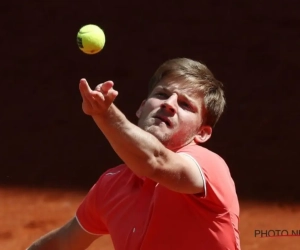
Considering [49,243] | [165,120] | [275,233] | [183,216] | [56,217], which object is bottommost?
[275,233]

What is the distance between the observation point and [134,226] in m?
3.27

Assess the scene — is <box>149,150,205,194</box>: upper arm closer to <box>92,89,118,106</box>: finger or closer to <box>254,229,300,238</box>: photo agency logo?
<box>92,89,118,106</box>: finger

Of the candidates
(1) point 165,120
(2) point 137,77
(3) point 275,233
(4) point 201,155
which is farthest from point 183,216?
(2) point 137,77

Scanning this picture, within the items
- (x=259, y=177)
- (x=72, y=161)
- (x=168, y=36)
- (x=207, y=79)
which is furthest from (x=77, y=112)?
(x=207, y=79)

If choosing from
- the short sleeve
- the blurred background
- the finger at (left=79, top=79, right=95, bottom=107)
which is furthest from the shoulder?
the blurred background

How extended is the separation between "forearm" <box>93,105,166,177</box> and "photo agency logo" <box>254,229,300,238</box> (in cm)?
242

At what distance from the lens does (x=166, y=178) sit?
2.95 metres

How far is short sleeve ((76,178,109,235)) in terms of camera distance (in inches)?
139

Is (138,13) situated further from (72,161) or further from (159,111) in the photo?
(159,111)

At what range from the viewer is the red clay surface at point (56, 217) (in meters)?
5.18

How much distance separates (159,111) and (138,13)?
316cm

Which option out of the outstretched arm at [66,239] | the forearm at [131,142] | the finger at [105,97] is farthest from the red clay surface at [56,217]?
the finger at [105,97]

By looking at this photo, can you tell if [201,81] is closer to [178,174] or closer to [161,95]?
[161,95]

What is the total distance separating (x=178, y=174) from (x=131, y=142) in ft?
0.74
